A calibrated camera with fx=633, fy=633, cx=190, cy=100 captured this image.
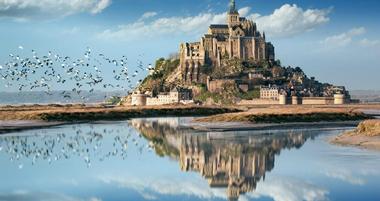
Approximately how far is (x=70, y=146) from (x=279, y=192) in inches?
891

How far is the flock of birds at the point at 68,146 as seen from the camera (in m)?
36.3

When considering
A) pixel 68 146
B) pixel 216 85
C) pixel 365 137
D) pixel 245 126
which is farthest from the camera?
pixel 216 85

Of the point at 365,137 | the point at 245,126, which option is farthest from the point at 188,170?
the point at 245,126

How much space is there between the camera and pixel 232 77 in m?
146

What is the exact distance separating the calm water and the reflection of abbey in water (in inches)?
1.9

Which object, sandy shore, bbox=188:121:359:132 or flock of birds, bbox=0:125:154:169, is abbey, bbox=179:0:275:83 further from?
flock of birds, bbox=0:125:154:169

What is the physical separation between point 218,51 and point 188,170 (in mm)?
124081

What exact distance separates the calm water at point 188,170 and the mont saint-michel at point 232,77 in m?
92.7

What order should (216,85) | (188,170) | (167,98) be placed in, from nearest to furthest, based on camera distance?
1. (188,170)
2. (167,98)
3. (216,85)

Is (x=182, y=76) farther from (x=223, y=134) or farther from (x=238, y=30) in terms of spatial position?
(x=223, y=134)

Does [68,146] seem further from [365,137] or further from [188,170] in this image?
[365,137]

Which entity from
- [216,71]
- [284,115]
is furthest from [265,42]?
[284,115]

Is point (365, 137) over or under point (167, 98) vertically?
under

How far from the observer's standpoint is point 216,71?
15112 centimetres
